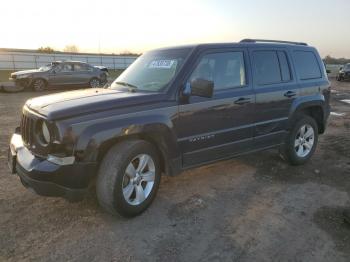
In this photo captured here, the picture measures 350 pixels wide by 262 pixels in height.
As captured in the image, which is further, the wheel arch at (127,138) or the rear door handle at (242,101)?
the rear door handle at (242,101)

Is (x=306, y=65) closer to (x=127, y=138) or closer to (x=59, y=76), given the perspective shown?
(x=127, y=138)

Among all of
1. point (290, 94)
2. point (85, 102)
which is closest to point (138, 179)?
point (85, 102)

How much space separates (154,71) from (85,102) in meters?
1.22

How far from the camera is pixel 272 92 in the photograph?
534 cm

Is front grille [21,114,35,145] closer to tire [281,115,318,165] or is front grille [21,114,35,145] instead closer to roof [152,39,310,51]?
roof [152,39,310,51]

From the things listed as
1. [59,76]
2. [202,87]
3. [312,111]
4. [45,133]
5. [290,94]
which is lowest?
[59,76]

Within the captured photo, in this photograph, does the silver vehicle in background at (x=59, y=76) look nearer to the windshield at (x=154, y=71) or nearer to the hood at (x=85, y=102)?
the windshield at (x=154, y=71)

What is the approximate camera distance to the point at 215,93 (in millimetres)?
4641

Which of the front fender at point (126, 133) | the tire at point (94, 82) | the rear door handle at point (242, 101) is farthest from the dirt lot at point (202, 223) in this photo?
the tire at point (94, 82)

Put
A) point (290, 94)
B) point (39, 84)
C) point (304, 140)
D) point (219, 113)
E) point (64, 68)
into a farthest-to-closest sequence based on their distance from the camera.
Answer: point (64, 68), point (39, 84), point (304, 140), point (290, 94), point (219, 113)

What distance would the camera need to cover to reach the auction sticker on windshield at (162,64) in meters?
4.63

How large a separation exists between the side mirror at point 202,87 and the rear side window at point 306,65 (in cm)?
244

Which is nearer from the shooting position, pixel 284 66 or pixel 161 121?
pixel 161 121

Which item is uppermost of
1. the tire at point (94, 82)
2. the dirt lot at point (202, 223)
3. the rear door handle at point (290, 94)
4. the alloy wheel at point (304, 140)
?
the rear door handle at point (290, 94)
